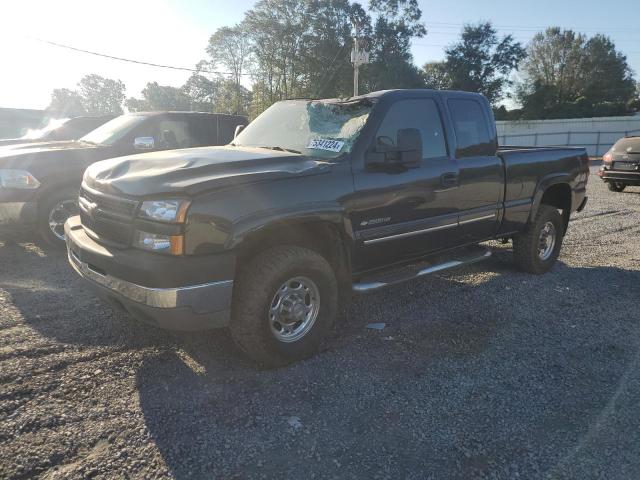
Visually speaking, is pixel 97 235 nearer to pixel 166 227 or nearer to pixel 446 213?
pixel 166 227

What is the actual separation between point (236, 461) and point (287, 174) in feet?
5.91

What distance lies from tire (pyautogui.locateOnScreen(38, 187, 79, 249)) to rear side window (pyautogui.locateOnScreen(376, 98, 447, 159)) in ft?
13.6

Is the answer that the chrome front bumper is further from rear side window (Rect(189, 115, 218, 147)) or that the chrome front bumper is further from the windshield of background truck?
rear side window (Rect(189, 115, 218, 147))

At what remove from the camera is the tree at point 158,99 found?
9031cm

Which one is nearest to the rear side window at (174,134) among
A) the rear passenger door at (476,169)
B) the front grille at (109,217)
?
the front grille at (109,217)

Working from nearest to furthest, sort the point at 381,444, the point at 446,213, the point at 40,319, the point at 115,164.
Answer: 1. the point at 381,444
2. the point at 115,164
3. the point at 40,319
4. the point at 446,213

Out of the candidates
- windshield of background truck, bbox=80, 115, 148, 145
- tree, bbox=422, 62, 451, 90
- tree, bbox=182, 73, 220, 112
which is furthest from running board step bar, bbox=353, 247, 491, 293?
tree, bbox=182, 73, 220, 112

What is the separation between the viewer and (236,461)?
2426 mm

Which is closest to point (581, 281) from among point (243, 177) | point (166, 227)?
point (243, 177)

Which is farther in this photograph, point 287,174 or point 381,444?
point 287,174

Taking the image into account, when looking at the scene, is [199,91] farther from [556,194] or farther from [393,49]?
[556,194]

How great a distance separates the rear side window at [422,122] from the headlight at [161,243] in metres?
2.00

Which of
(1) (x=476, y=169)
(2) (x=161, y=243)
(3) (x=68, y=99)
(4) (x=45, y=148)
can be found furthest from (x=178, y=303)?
(3) (x=68, y=99)

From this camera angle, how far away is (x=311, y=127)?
4180 mm
